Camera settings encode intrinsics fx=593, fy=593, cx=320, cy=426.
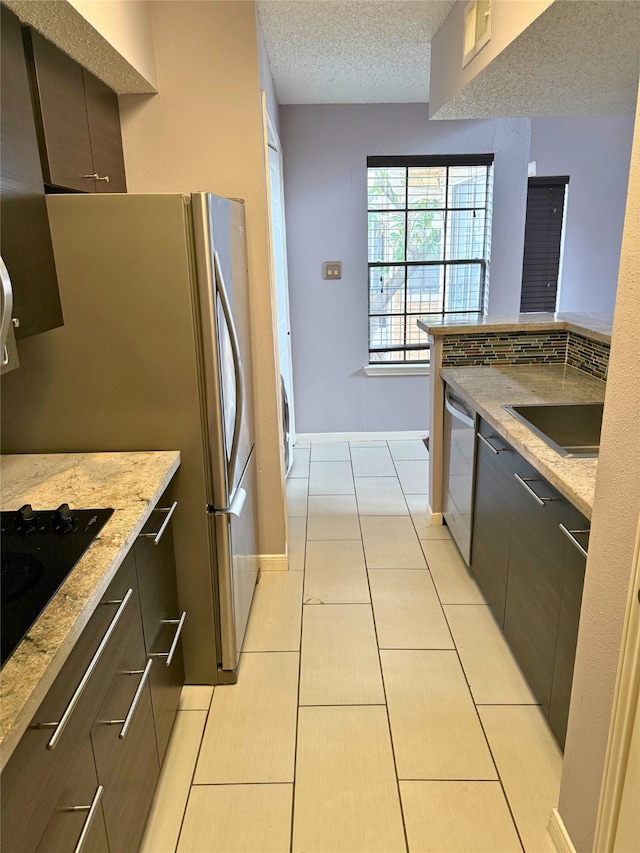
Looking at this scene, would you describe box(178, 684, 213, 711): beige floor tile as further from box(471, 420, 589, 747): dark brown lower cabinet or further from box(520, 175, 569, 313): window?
box(520, 175, 569, 313): window

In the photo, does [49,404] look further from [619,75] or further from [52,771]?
[619,75]

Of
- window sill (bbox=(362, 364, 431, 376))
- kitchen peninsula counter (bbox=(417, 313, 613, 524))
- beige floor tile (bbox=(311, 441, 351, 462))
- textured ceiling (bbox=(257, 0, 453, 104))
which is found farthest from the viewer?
window sill (bbox=(362, 364, 431, 376))

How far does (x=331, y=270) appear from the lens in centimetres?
448

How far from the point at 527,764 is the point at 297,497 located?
2221mm

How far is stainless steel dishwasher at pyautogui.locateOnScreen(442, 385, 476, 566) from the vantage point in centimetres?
262

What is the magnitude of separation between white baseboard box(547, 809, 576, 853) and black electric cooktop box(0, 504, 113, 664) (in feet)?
4.45

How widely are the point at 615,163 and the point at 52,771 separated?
6557 millimetres

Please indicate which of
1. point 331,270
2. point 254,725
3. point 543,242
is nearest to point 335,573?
point 254,725

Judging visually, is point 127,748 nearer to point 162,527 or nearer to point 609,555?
point 162,527

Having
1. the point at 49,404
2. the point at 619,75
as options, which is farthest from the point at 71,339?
the point at 619,75

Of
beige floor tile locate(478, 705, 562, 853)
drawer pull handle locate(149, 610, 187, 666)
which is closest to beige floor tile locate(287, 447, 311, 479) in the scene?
drawer pull handle locate(149, 610, 187, 666)

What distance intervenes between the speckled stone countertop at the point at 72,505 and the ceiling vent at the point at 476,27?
1843 mm

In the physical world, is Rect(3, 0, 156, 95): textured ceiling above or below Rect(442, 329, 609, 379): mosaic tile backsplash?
above

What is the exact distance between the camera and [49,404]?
1860 millimetres
